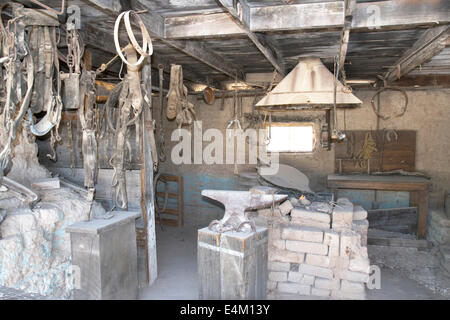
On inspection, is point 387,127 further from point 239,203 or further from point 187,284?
point 187,284

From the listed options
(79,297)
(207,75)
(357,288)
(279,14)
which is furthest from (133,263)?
(207,75)

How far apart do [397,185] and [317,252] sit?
10.00ft

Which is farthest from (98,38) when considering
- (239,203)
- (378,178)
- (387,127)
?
(387,127)

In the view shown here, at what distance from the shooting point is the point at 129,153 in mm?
4691

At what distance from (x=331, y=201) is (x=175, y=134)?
4.67 meters

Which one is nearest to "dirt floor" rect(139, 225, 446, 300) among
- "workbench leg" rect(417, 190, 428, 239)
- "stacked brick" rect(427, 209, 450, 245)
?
"stacked brick" rect(427, 209, 450, 245)

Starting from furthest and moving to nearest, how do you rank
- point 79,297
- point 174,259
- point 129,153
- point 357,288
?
point 174,259 → point 129,153 → point 357,288 → point 79,297

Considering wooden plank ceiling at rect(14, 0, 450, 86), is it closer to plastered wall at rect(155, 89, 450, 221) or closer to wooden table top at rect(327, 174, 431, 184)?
plastered wall at rect(155, 89, 450, 221)

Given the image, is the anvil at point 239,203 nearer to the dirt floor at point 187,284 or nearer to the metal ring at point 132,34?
the dirt floor at point 187,284

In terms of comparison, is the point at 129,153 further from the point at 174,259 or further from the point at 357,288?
the point at 357,288

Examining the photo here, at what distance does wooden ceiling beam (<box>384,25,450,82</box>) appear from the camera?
3.82m

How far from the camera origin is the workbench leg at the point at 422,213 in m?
6.71

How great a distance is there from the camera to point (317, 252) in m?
4.54

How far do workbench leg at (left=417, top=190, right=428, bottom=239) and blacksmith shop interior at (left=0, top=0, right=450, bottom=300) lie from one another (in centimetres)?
3
